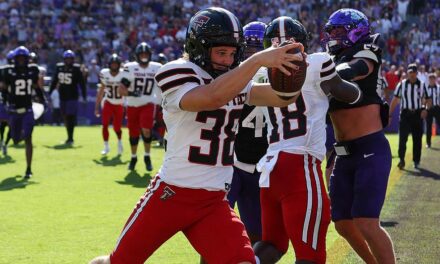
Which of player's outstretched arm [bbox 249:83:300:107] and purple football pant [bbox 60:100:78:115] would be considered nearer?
player's outstretched arm [bbox 249:83:300:107]

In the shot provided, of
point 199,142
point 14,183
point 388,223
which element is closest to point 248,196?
point 199,142

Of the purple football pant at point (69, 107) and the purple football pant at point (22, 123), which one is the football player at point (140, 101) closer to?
the purple football pant at point (22, 123)

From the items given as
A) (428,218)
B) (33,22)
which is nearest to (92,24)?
(33,22)

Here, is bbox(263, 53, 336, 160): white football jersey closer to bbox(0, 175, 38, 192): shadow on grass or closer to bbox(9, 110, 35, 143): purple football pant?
bbox(0, 175, 38, 192): shadow on grass

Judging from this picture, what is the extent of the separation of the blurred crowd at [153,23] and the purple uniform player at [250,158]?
19884 mm

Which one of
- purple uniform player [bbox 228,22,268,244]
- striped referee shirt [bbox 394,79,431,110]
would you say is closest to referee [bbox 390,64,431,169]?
striped referee shirt [bbox 394,79,431,110]

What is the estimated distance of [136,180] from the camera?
37.0ft

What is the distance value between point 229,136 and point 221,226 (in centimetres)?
44

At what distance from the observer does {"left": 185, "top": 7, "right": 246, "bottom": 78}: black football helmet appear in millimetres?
3902

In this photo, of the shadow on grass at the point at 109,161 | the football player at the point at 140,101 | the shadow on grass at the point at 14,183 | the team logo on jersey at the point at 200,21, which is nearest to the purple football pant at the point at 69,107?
the shadow on grass at the point at 109,161

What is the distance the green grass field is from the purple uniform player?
1.01 meters

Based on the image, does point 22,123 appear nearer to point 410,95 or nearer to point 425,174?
point 425,174

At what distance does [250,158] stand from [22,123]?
23.0 feet

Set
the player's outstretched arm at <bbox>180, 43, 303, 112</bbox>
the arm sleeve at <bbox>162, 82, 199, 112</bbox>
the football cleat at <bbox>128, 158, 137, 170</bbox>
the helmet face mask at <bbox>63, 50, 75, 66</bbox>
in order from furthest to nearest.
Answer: the helmet face mask at <bbox>63, 50, 75, 66</bbox>
the football cleat at <bbox>128, 158, 137, 170</bbox>
the arm sleeve at <bbox>162, 82, 199, 112</bbox>
the player's outstretched arm at <bbox>180, 43, 303, 112</bbox>
